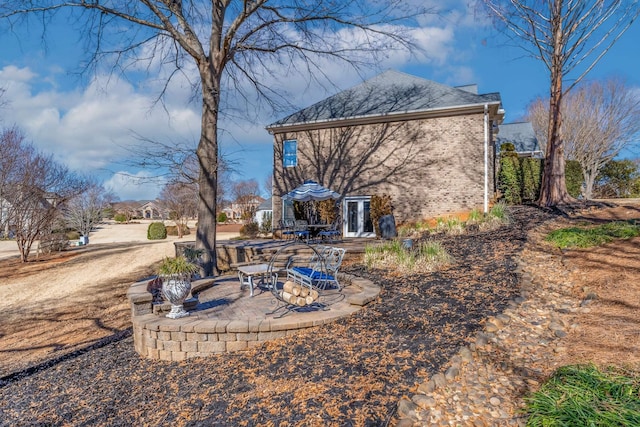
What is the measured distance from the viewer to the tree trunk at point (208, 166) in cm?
956

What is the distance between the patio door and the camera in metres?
15.8

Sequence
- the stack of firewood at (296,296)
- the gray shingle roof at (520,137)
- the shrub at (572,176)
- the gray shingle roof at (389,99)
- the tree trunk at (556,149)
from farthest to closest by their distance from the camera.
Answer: the gray shingle roof at (520,137) < the shrub at (572,176) < the gray shingle roof at (389,99) < the tree trunk at (556,149) < the stack of firewood at (296,296)

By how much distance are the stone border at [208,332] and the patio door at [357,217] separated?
10757 mm

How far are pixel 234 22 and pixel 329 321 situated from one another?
8.80 meters

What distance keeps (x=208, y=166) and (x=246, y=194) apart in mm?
37440

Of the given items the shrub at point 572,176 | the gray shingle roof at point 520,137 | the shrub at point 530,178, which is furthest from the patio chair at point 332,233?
the shrub at point 572,176

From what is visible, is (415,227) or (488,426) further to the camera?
(415,227)

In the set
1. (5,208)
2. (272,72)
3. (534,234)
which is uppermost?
(272,72)

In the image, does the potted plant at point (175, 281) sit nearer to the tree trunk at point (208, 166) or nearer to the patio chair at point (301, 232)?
the tree trunk at point (208, 166)

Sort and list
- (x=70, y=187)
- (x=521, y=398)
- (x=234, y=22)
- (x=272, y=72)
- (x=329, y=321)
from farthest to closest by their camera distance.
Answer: (x=70, y=187), (x=272, y=72), (x=234, y=22), (x=329, y=321), (x=521, y=398)

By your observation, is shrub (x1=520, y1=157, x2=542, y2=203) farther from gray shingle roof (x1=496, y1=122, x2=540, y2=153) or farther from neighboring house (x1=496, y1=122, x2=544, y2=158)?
gray shingle roof (x1=496, y1=122, x2=540, y2=153)

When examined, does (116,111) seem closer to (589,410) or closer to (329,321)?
(329,321)

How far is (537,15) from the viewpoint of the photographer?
13180 mm

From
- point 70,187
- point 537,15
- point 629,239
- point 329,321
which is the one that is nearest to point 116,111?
point 70,187
